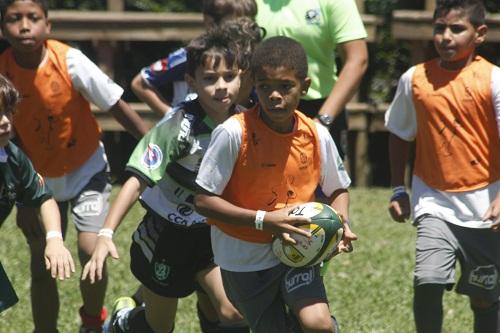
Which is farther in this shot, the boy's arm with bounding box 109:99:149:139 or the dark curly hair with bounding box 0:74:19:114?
the boy's arm with bounding box 109:99:149:139

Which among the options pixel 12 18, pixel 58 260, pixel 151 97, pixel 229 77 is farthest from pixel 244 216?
pixel 151 97

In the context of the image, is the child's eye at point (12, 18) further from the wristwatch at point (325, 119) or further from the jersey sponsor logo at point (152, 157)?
the wristwatch at point (325, 119)

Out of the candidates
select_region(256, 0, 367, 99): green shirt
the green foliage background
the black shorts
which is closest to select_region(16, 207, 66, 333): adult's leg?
the black shorts

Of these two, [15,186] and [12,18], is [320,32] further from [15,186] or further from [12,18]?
[15,186]

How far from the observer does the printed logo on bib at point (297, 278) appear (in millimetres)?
5441

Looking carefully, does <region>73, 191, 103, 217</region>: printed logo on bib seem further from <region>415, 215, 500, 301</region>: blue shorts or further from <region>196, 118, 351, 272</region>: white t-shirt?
<region>415, 215, 500, 301</region>: blue shorts

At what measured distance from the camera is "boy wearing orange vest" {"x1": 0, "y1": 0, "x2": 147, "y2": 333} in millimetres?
6797

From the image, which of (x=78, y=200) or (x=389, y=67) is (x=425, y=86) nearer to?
(x=78, y=200)

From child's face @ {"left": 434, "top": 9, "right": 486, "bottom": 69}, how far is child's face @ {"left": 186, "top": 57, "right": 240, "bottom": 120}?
101 centimetres

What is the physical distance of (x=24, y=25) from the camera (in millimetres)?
6742

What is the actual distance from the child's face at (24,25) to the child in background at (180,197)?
39.9 inches

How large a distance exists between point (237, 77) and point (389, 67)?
24.7 feet

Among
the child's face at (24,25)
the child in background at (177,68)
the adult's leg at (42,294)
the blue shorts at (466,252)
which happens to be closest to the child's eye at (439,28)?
the blue shorts at (466,252)

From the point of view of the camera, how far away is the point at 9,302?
5.66 m
